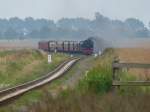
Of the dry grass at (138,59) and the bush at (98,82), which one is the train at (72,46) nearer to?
the dry grass at (138,59)

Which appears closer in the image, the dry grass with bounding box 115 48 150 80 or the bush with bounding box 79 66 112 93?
the bush with bounding box 79 66 112 93

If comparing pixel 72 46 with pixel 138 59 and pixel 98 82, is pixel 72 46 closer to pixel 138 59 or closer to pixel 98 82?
pixel 138 59

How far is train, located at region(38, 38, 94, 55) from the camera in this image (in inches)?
3381

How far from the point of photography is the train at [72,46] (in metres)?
85.9

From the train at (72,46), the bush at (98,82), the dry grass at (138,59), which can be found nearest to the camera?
the bush at (98,82)

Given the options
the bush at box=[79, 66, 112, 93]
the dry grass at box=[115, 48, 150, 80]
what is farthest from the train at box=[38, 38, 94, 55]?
the bush at box=[79, 66, 112, 93]

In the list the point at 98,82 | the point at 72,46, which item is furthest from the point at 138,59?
the point at 72,46

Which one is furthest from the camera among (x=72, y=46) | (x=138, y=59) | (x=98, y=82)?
(x=72, y=46)

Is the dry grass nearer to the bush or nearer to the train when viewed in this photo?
the bush

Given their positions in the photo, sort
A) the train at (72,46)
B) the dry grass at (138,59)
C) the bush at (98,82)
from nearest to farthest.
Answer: the bush at (98,82)
the dry grass at (138,59)
the train at (72,46)

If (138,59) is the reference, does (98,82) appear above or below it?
above

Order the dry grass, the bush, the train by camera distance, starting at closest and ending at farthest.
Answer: the bush
the dry grass
the train

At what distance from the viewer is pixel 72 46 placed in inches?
3580

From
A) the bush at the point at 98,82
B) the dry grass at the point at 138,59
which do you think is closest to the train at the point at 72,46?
the dry grass at the point at 138,59
